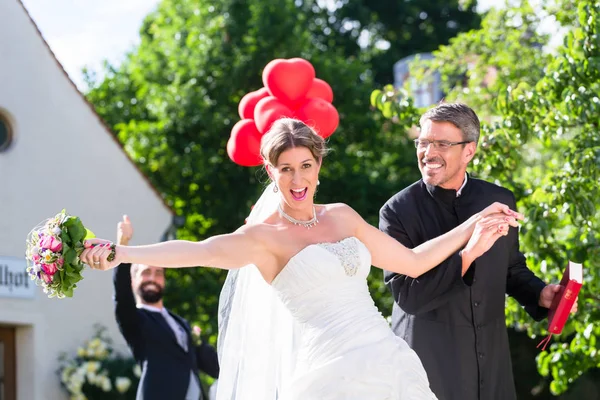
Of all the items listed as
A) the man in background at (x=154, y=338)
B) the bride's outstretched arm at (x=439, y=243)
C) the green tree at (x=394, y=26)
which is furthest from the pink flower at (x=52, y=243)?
the green tree at (x=394, y=26)

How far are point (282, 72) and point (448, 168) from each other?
1.99 m

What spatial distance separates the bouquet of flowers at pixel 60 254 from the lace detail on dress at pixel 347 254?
38.8 inches

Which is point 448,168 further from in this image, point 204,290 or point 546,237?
point 204,290

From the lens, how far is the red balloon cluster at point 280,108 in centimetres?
673

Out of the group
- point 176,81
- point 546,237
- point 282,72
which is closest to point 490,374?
point 546,237

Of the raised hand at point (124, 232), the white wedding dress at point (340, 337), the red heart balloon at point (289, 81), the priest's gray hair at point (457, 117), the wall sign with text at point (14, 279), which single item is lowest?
the white wedding dress at point (340, 337)

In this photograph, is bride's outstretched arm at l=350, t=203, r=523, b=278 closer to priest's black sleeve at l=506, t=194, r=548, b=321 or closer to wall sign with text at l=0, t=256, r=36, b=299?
priest's black sleeve at l=506, t=194, r=548, b=321

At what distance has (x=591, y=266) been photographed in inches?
295

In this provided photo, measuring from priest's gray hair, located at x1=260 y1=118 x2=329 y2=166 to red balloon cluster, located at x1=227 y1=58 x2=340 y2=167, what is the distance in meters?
1.70

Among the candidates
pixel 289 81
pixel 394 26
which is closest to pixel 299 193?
pixel 289 81

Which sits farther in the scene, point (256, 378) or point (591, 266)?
point (591, 266)

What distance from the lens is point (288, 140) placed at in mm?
4785

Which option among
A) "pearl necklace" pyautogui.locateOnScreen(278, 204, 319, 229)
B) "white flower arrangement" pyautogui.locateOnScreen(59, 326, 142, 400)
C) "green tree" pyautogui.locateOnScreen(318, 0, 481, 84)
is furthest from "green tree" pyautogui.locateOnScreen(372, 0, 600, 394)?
"green tree" pyautogui.locateOnScreen(318, 0, 481, 84)

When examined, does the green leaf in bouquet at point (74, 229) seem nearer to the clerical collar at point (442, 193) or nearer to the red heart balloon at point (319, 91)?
the clerical collar at point (442, 193)
